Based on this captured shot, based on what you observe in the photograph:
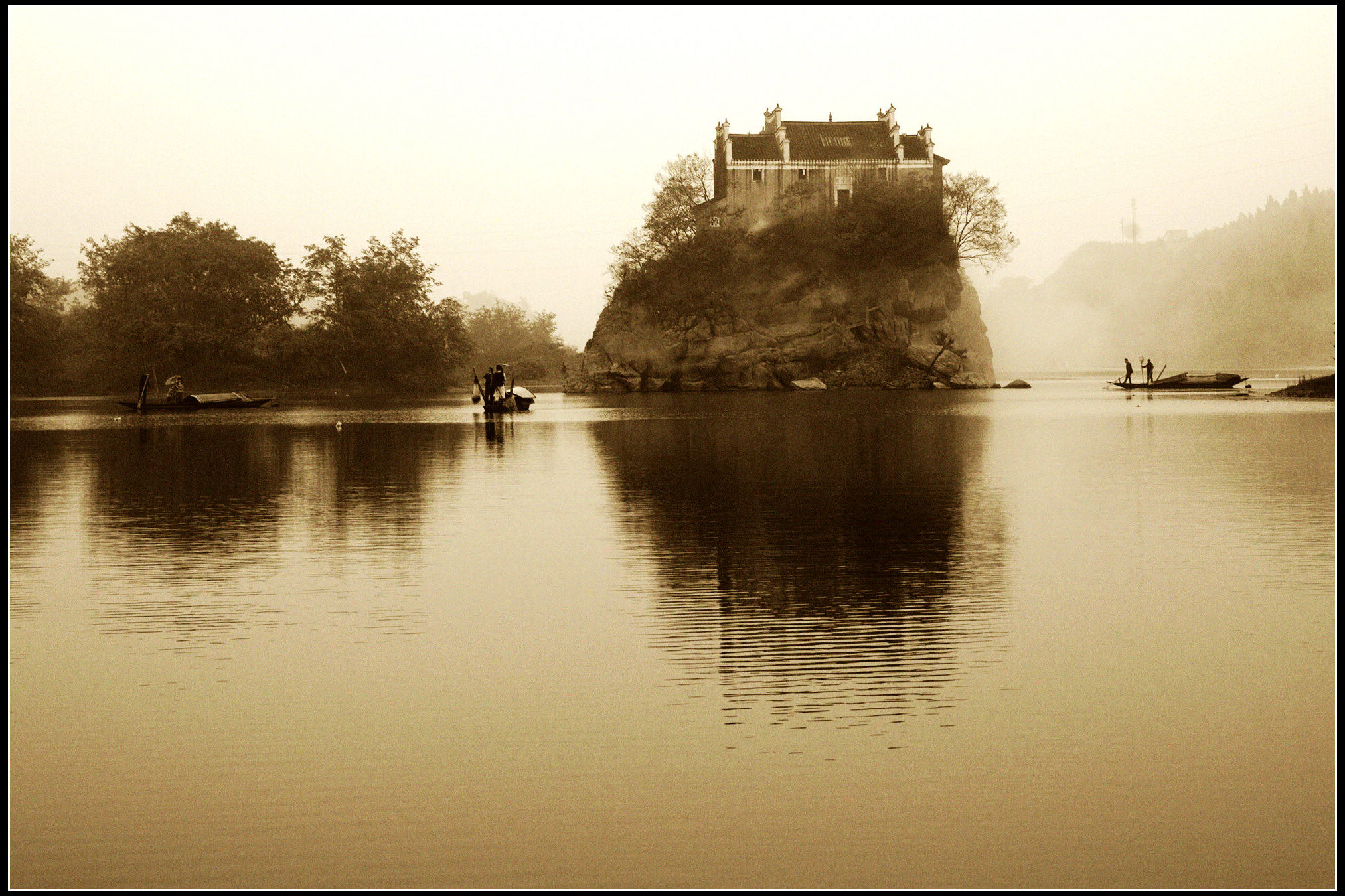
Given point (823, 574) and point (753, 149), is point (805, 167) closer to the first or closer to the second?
point (753, 149)

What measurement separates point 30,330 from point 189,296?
Result: 11208 mm

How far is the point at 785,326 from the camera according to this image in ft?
333

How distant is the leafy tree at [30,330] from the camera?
9406 centimetres

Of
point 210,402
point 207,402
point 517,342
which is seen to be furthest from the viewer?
point 517,342

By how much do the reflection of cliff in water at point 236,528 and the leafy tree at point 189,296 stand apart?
226ft

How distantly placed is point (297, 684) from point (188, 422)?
44156mm

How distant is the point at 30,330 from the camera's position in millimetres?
95062

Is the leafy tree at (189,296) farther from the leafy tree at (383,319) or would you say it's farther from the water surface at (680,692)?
the water surface at (680,692)

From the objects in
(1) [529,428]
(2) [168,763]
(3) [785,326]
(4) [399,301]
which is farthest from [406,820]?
(4) [399,301]

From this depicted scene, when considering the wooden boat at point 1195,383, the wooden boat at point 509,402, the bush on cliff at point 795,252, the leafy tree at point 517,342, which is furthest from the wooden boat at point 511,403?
the leafy tree at point 517,342

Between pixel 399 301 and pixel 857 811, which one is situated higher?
pixel 399 301

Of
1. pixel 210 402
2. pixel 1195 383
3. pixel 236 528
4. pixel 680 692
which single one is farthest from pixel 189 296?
pixel 680 692

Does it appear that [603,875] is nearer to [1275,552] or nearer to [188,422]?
[1275,552]

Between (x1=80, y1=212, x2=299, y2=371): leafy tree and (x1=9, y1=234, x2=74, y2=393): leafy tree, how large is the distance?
12.8ft
